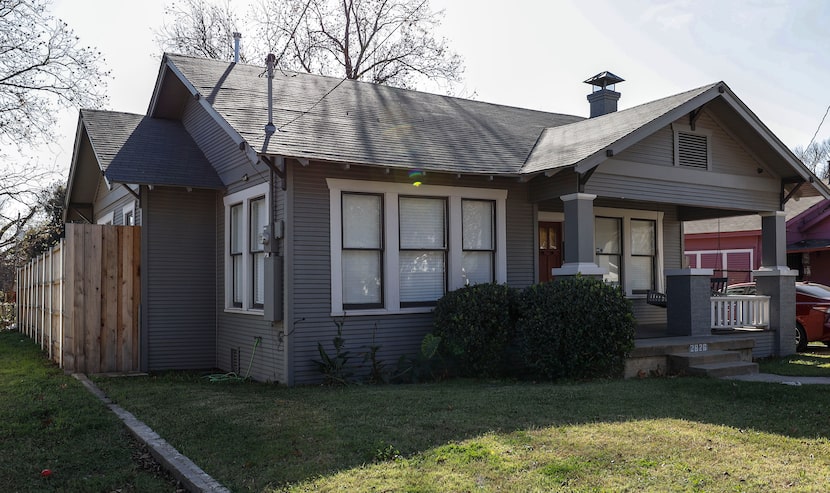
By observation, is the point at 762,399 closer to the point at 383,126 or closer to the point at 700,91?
the point at 700,91

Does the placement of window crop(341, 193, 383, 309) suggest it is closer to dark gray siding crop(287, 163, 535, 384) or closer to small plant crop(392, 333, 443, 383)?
dark gray siding crop(287, 163, 535, 384)

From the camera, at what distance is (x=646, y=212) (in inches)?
580

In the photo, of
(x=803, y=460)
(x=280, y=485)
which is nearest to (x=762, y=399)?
(x=803, y=460)

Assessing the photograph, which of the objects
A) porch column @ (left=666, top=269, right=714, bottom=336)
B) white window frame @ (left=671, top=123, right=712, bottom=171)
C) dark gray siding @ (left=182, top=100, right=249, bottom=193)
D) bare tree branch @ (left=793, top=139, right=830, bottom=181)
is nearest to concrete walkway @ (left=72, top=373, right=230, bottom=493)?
dark gray siding @ (left=182, top=100, right=249, bottom=193)

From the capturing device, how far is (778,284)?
44.3 ft

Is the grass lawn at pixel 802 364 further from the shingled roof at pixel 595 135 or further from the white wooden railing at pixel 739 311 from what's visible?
the shingled roof at pixel 595 135

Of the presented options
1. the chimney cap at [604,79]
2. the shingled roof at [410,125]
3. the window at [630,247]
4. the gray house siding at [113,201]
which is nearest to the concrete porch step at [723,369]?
the shingled roof at [410,125]

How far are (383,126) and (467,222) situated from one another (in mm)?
2138

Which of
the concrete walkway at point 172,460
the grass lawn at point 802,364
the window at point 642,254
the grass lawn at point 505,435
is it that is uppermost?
the window at point 642,254

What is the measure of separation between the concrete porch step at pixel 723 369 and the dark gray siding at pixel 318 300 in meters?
3.98

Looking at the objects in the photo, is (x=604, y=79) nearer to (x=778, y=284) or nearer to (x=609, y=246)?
(x=609, y=246)

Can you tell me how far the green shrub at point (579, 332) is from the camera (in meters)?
9.62

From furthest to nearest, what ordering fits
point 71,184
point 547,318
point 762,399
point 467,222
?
1. point 71,184
2. point 467,222
3. point 547,318
4. point 762,399

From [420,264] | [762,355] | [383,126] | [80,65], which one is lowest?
[762,355]
